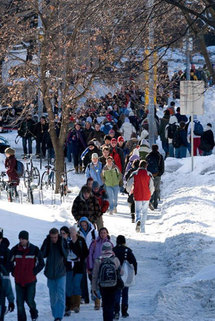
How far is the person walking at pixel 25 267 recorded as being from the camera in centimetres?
1179

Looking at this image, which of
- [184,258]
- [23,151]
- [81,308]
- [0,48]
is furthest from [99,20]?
[23,151]

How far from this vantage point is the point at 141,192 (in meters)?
19.7

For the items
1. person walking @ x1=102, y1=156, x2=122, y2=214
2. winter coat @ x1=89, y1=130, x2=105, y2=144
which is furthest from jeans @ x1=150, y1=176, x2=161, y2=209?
winter coat @ x1=89, y1=130, x2=105, y2=144

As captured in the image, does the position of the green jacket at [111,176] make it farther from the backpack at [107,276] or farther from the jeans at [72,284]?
the backpack at [107,276]

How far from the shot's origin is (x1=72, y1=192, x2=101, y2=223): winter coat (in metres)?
15.7

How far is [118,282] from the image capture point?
11.7m

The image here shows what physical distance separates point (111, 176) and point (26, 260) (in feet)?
33.9

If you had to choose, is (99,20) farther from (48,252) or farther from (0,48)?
(48,252)

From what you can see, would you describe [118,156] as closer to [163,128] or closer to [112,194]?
[112,194]

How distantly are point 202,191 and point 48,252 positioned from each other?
1424 cm

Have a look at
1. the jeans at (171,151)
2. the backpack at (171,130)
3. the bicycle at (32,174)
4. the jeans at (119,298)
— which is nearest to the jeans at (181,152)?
the backpack at (171,130)

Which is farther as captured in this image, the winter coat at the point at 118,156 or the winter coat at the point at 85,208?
the winter coat at the point at 118,156

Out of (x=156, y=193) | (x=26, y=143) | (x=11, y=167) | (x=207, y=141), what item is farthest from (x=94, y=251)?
(x=26, y=143)

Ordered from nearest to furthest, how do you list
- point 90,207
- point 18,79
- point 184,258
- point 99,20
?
point 90,207
point 184,258
point 99,20
point 18,79
